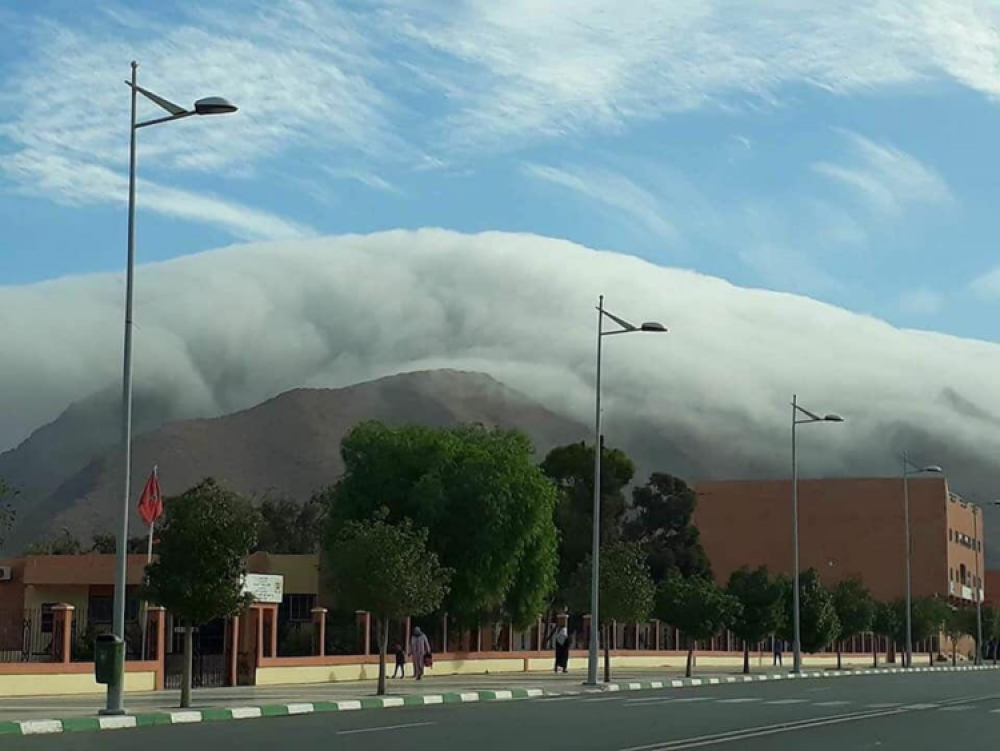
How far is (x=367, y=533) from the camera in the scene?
131 feet

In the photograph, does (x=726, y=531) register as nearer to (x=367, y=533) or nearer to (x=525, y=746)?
(x=367, y=533)

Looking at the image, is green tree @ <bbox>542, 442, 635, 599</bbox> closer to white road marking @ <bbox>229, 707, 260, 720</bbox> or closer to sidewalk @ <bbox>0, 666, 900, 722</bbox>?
sidewalk @ <bbox>0, 666, 900, 722</bbox>

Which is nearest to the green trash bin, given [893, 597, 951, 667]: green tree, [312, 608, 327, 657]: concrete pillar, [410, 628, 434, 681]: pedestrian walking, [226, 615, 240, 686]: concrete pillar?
[226, 615, 240, 686]: concrete pillar

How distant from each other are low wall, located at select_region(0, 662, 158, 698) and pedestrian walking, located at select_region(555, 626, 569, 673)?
22.4 m

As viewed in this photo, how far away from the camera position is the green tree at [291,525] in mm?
115750

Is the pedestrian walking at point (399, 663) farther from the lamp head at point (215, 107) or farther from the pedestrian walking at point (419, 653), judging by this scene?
the lamp head at point (215, 107)

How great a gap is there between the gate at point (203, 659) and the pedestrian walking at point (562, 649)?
1752 cm

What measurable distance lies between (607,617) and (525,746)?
30079 millimetres

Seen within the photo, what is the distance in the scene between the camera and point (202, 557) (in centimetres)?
3134

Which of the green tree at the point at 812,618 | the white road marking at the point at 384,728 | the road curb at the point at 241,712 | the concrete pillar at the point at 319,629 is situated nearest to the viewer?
the white road marking at the point at 384,728

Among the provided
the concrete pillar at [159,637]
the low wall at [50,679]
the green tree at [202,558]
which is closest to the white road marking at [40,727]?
the green tree at [202,558]

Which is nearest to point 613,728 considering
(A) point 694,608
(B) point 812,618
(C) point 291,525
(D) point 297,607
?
(A) point 694,608

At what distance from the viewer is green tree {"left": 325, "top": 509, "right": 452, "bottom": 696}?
39.3 meters

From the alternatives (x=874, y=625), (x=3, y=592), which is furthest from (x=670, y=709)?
(x=874, y=625)
